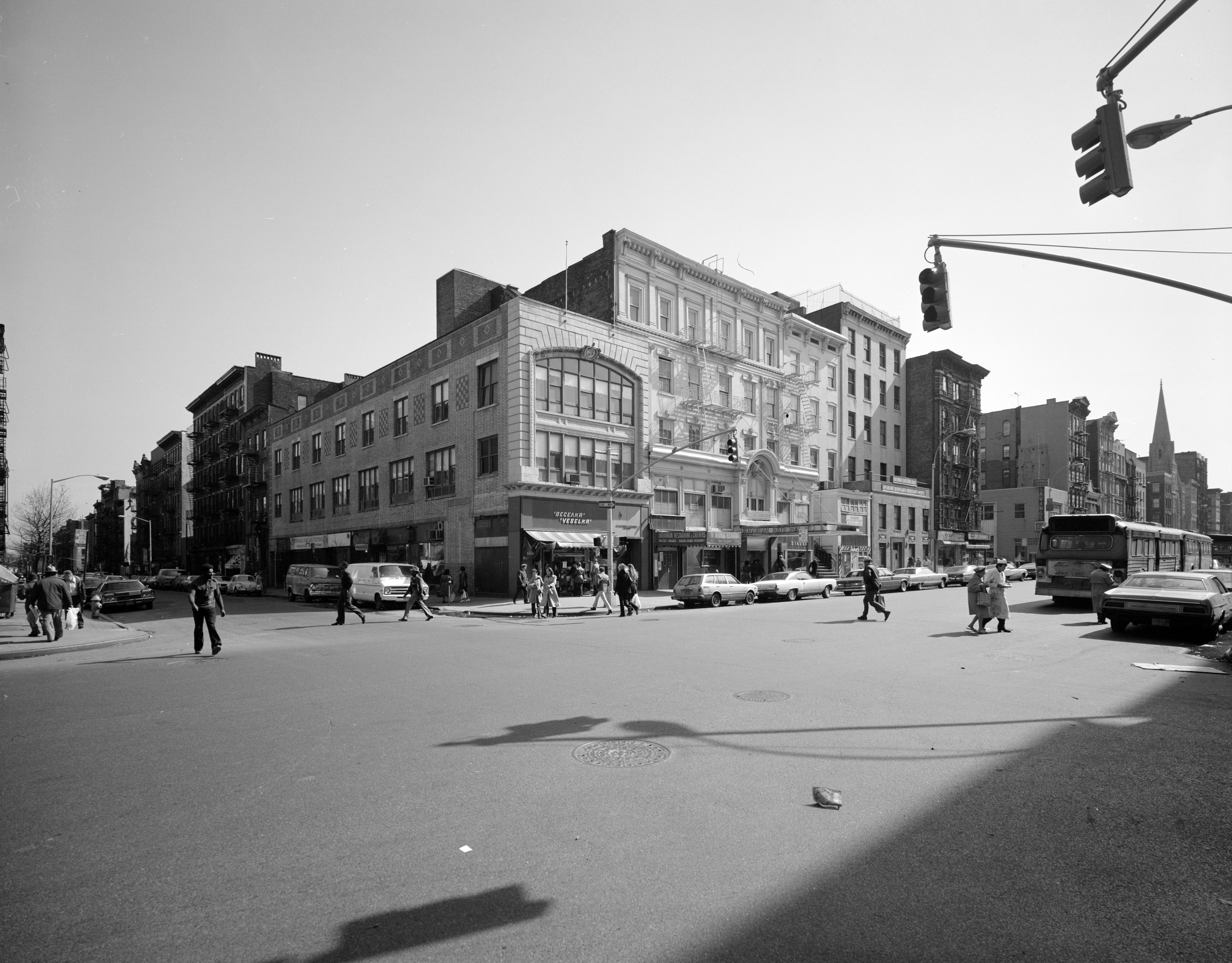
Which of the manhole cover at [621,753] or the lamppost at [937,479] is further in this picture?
the lamppost at [937,479]

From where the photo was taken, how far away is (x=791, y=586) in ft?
107

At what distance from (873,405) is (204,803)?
189ft

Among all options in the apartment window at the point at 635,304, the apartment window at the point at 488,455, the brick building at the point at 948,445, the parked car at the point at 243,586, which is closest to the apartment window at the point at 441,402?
the apartment window at the point at 488,455

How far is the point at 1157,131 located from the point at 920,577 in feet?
A: 114

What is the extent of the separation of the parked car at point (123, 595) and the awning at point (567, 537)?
56.4ft

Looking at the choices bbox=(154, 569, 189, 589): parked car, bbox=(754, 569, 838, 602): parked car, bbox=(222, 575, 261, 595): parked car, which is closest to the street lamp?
bbox=(754, 569, 838, 602): parked car

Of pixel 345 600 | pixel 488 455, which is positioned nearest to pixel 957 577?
pixel 488 455

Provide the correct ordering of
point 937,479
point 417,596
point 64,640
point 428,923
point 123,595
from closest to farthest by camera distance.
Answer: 1. point 428,923
2. point 64,640
3. point 417,596
4. point 123,595
5. point 937,479

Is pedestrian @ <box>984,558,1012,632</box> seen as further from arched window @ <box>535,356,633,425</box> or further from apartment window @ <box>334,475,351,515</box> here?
apartment window @ <box>334,475,351,515</box>

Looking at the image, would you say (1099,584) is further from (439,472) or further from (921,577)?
(439,472)

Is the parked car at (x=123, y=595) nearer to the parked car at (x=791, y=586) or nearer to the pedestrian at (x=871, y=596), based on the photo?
the parked car at (x=791, y=586)

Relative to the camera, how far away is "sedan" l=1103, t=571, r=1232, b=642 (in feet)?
50.5

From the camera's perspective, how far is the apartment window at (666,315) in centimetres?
3969

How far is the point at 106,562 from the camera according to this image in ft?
404
